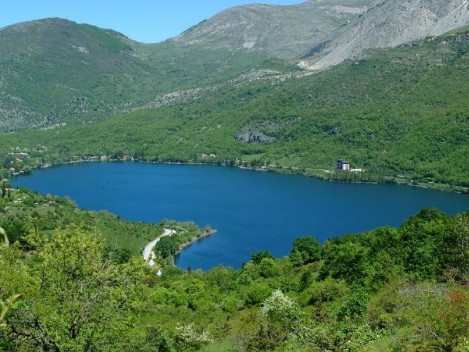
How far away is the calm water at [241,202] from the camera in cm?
8331

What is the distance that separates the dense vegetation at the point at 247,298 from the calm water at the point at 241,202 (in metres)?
33.8

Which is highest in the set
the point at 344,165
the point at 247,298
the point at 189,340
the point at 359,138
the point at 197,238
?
the point at 189,340

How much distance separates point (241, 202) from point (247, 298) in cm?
7705

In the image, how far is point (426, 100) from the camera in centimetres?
17050

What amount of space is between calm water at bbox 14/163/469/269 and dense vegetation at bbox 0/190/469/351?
33800mm

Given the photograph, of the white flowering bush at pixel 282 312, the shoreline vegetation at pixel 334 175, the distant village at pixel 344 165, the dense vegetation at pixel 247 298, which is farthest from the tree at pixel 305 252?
the distant village at pixel 344 165

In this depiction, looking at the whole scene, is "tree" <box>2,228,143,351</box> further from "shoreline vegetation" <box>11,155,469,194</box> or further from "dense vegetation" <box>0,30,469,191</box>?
"dense vegetation" <box>0,30,469,191</box>

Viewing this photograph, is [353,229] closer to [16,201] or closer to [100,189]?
[16,201]

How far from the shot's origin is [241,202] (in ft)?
361

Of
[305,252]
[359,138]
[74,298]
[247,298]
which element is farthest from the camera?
[359,138]

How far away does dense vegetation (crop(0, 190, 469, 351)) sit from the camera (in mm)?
11172

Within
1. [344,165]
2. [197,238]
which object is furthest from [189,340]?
[344,165]

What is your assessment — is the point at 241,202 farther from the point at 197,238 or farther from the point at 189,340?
the point at 189,340

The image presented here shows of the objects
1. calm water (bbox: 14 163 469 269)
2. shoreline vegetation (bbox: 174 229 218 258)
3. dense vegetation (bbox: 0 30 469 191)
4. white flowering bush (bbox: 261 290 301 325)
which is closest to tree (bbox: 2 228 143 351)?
white flowering bush (bbox: 261 290 301 325)
